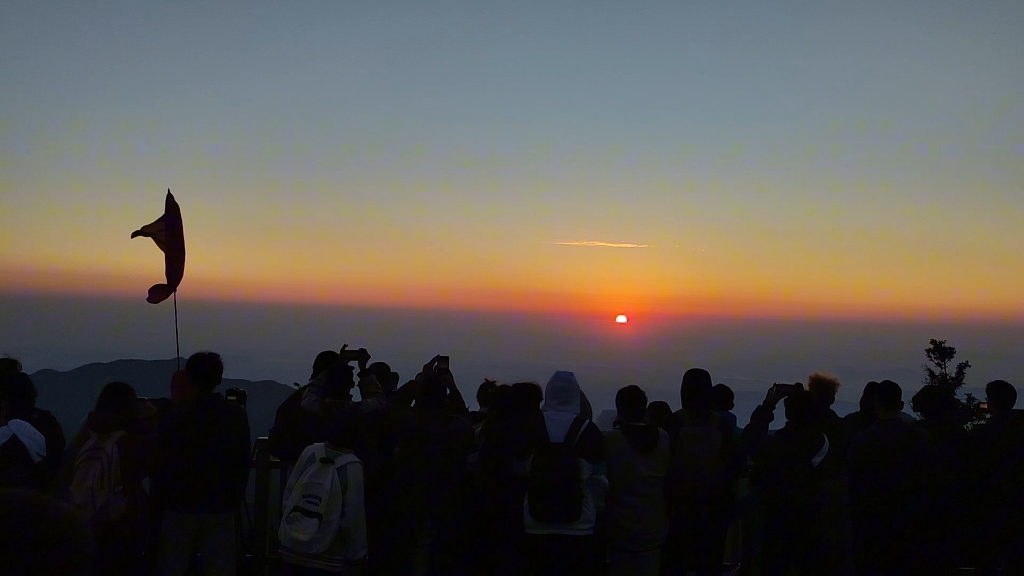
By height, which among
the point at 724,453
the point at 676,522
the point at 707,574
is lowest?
the point at 707,574

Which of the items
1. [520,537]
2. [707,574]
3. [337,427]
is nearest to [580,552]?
[520,537]

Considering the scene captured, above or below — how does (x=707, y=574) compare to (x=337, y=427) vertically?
below

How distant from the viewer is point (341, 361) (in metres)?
6.81

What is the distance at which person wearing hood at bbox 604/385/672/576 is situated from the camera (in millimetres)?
6727

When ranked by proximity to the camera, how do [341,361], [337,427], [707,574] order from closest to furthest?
[337,427] → [341,361] → [707,574]

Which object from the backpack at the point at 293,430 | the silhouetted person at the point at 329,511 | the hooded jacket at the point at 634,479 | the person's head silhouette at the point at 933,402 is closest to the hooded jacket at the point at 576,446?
the hooded jacket at the point at 634,479

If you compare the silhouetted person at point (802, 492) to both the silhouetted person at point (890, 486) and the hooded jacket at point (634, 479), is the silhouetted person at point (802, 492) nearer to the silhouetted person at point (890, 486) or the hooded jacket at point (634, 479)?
the silhouetted person at point (890, 486)

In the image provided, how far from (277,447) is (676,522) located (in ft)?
10.5

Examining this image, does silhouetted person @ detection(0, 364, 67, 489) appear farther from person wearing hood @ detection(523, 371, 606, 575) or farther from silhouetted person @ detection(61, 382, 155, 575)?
person wearing hood @ detection(523, 371, 606, 575)

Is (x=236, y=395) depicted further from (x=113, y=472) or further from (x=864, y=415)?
(x=864, y=415)

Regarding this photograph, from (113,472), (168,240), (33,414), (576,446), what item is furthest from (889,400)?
(168,240)

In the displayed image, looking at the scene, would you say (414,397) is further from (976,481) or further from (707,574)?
(976,481)

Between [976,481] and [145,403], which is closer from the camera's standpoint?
[145,403]

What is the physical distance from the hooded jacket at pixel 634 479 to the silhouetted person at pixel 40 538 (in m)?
→ 5.11
